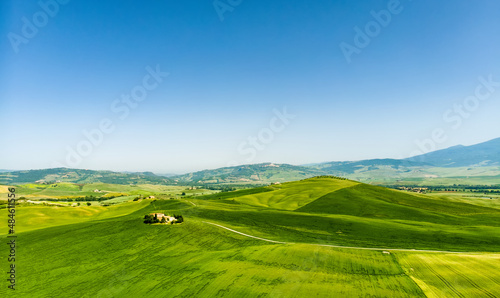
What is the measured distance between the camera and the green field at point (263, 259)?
105 ft

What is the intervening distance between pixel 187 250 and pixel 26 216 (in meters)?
84.3

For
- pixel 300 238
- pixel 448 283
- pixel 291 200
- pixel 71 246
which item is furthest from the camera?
pixel 291 200

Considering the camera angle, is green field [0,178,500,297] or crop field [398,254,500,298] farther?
green field [0,178,500,297]

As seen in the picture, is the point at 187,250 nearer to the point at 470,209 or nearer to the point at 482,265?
the point at 482,265

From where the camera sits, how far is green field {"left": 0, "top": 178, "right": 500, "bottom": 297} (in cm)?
3209

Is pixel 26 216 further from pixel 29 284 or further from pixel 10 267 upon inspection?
pixel 29 284

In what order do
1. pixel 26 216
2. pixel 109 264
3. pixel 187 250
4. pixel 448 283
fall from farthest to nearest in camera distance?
pixel 26 216, pixel 187 250, pixel 109 264, pixel 448 283

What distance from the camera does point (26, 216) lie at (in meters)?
90.1

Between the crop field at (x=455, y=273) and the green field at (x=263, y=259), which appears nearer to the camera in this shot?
the crop field at (x=455, y=273)

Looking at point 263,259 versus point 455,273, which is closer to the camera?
point 455,273

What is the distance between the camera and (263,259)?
41906 mm

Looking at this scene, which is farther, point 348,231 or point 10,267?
point 348,231

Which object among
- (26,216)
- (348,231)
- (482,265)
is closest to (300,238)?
(348,231)

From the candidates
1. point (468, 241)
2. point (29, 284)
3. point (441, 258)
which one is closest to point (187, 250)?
point (29, 284)
